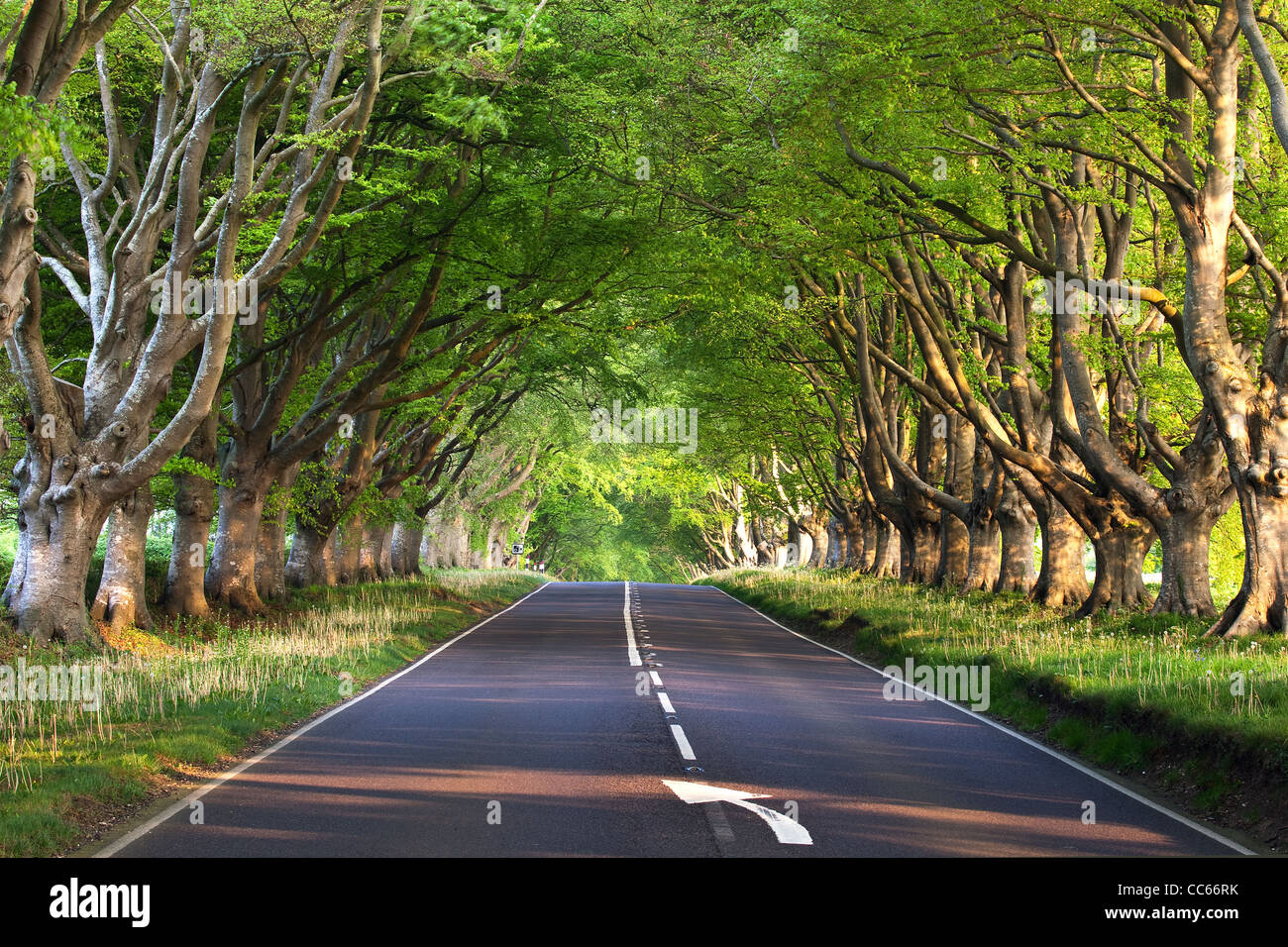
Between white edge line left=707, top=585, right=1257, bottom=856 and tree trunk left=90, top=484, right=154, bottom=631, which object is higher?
tree trunk left=90, top=484, right=154, bottom=631

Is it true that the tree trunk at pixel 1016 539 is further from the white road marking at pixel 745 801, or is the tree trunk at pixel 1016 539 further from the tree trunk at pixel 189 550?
the white road marking at pixel 745 801

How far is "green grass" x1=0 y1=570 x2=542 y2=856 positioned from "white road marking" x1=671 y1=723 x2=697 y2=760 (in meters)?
4.21

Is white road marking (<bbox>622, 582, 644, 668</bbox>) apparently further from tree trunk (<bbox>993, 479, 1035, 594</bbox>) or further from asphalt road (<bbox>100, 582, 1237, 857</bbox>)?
tree trunk (<bbox>993, 479, 1035, 594</bbox>)

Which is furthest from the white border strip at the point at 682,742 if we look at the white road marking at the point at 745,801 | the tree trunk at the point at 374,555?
the tree trunk at the point at 374,555

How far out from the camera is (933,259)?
2588cm

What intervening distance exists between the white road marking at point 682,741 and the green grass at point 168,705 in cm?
421

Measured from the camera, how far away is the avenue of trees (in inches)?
661

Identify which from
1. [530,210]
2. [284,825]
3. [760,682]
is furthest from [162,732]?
[530,210]

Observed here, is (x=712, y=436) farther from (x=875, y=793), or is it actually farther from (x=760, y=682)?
(x=875, y=793)

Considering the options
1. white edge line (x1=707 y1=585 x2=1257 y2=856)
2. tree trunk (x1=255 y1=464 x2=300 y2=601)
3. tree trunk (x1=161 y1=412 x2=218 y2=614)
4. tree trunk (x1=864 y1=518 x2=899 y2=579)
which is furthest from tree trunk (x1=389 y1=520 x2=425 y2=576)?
white edge line (x1=707 y1=585 x2=1257 y2=856)

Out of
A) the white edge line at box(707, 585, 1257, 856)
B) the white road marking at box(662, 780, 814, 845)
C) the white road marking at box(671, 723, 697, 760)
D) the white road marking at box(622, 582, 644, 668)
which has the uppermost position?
the white road marking at box(662, 780, 814, 845)

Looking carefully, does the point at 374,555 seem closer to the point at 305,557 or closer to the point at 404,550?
the point at 404,550

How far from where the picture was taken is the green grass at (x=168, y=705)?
29.6 feet

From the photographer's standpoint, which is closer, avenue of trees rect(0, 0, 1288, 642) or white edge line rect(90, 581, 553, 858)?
white edge line rect(90, 581, 553, 858)
